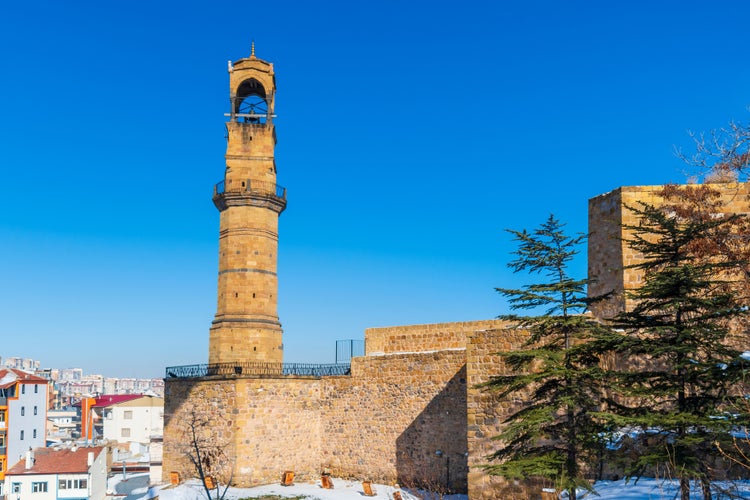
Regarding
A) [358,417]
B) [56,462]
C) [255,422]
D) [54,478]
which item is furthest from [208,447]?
[56,462]

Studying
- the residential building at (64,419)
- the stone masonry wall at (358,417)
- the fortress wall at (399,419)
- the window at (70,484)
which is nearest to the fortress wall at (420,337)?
the stone masonry wall at (358,417)

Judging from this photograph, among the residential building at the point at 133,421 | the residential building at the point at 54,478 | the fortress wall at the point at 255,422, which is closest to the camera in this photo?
the fortress wall at the point at 255,422

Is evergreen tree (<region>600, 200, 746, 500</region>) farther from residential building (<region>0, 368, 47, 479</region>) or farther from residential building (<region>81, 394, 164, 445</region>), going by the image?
residential building (<region>81, 394, 164, 445</region>)

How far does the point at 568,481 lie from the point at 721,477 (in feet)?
10.9

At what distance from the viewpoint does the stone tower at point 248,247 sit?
2378 cm

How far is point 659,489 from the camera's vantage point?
10828 mm

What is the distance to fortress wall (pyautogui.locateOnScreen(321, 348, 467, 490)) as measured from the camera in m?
19.2

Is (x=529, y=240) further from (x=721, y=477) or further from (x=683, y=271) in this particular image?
(x=721, y=477)

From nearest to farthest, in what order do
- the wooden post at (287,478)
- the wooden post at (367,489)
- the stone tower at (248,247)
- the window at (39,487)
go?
the wooden post at (367,489) < the wooden post at (287,478) < the stone tower at (248,247) < the window at (39,487)

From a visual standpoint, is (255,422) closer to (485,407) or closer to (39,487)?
(485,407)

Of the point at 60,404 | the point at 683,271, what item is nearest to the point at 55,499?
the point at 683,271

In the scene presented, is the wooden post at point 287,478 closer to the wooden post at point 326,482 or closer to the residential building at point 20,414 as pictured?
the wooden post at point 326,482

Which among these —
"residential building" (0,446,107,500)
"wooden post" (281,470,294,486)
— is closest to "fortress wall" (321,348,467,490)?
"wooden post" (281,470,294,486)

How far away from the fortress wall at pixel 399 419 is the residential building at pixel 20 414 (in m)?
39.0
